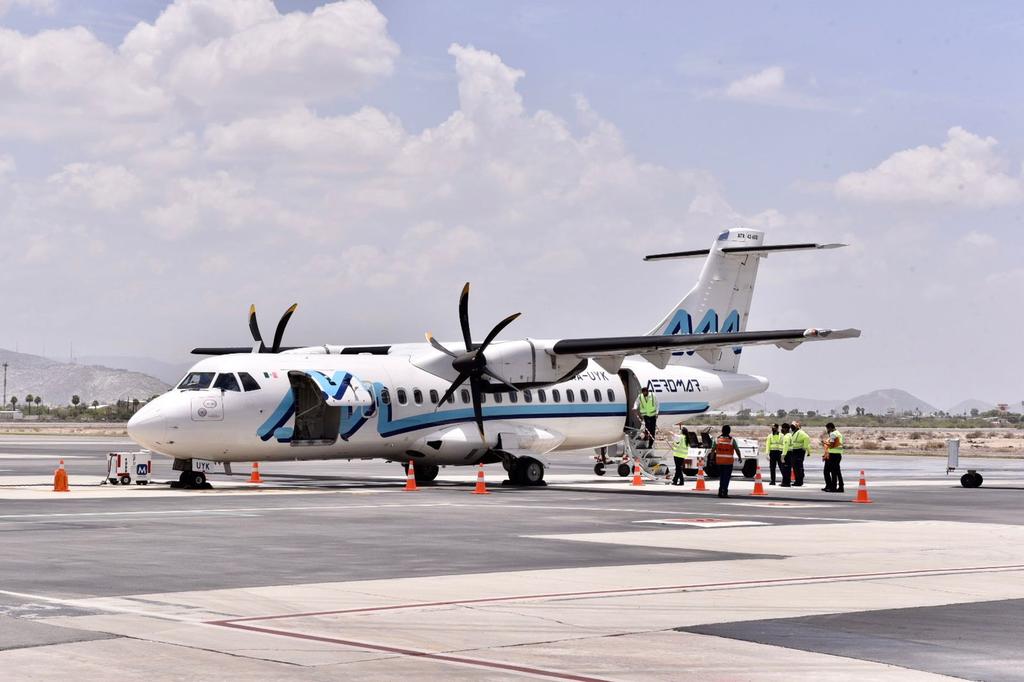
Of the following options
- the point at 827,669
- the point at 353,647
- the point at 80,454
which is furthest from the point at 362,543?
the point at 80,454

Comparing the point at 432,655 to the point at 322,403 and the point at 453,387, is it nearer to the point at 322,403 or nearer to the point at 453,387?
the point at 322,403

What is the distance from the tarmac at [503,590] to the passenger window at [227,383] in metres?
3.75

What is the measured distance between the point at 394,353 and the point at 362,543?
19.6m

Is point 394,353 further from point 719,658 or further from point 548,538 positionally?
point 719,658

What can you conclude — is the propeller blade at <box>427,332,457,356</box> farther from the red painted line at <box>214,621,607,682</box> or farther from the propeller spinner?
the red painted line at <box>214,621,607,682</box>

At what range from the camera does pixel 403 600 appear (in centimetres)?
1341

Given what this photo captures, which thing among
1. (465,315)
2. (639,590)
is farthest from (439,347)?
(639,590)

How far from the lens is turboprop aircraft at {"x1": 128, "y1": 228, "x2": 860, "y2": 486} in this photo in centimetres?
3152

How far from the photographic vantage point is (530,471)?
35.5 m

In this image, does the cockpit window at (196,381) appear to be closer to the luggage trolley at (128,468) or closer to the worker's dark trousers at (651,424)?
the luggage trolley at (128,468)

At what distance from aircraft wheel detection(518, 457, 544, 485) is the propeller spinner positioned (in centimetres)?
128

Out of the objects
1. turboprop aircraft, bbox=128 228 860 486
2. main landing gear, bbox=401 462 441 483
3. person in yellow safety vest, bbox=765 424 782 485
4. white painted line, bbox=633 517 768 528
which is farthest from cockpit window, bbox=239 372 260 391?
person in yellow safety vest, bbox=765 424 782 485

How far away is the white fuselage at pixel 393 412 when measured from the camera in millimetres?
31125

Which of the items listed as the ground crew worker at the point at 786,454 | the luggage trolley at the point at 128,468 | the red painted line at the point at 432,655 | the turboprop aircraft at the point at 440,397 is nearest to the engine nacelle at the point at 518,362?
the turboprop aircraft at the point at 440,397
